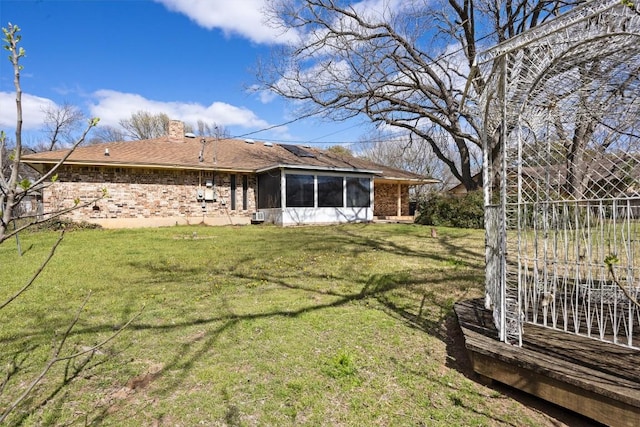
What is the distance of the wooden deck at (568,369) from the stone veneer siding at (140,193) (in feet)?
45.0

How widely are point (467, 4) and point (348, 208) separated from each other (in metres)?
10.5

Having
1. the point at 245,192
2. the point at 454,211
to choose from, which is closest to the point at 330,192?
the point at 245,192

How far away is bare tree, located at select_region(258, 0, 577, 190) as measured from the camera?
582 inches

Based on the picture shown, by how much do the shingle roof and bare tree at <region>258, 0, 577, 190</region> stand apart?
2831 mm

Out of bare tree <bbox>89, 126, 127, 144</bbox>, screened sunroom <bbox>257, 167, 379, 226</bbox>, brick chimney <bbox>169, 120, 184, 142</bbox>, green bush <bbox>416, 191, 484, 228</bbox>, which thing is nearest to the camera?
green bush <bbox>416, 191, 484, 228</bbox>

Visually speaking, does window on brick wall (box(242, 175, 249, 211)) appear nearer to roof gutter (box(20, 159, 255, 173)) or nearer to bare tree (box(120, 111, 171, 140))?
roof gutter (box(20, 159, 255, 173))

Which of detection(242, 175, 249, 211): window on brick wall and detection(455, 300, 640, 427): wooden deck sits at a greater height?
detection(242, 175, 249, 211): window on brick wall

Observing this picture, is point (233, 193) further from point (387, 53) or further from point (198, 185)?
point (387, 53)

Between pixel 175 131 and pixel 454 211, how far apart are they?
14.2 m

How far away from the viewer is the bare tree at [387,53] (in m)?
14.8

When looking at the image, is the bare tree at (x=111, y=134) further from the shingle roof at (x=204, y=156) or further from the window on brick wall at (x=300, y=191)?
the window on brick wall at (x=300, y=191)

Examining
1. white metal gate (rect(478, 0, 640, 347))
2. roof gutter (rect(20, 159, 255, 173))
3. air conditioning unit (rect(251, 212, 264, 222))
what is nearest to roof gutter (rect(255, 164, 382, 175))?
roof gutter (rect(20, 159, 255, 173))

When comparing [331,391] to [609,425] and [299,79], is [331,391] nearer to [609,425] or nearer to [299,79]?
[609,425]

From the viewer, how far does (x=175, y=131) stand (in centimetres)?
1789
